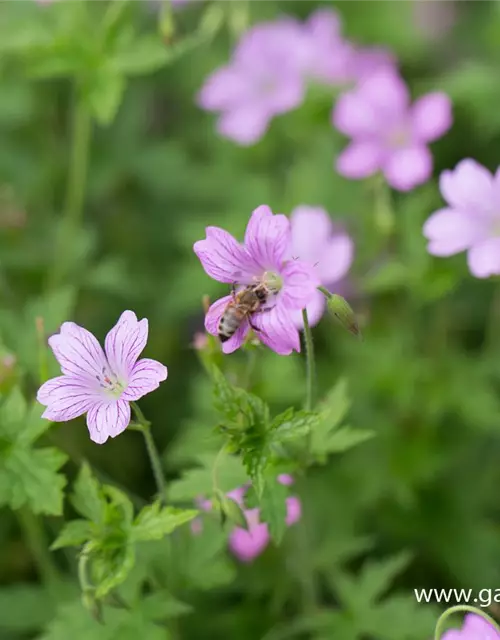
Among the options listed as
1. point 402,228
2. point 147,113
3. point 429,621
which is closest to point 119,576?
point 429,621

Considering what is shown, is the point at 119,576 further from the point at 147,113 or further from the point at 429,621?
the point at 147,113

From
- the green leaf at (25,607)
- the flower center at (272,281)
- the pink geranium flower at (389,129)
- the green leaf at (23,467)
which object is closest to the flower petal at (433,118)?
the pink geranium flower at (389,129)

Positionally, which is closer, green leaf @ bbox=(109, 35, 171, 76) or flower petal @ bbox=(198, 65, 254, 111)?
green leaf @ bbox=(109, 35, 171, 76)

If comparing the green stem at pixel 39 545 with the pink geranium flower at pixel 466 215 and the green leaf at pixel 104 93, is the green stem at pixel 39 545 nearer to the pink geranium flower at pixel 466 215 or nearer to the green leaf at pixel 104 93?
the green leaf at pixel 104 93

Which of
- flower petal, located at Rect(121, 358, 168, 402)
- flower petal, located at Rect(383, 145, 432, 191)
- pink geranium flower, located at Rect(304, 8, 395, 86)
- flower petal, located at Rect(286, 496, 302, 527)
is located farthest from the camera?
pink geranium flower, located at Rect(304, 8, 395, 86)

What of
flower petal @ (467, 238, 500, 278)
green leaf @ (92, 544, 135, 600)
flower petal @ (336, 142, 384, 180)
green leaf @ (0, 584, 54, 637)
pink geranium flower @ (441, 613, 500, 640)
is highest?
flower petal @ (336, 142, 384, 180)

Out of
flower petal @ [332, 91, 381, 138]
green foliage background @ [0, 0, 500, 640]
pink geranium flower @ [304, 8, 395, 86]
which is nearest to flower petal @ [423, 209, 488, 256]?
green foliage background @ [0, 0, 500, 640]

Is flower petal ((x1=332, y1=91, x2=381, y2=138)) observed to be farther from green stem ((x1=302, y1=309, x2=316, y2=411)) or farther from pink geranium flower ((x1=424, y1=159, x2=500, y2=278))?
green stem ((x1=302, y1=309, x2=316, y2=411))
